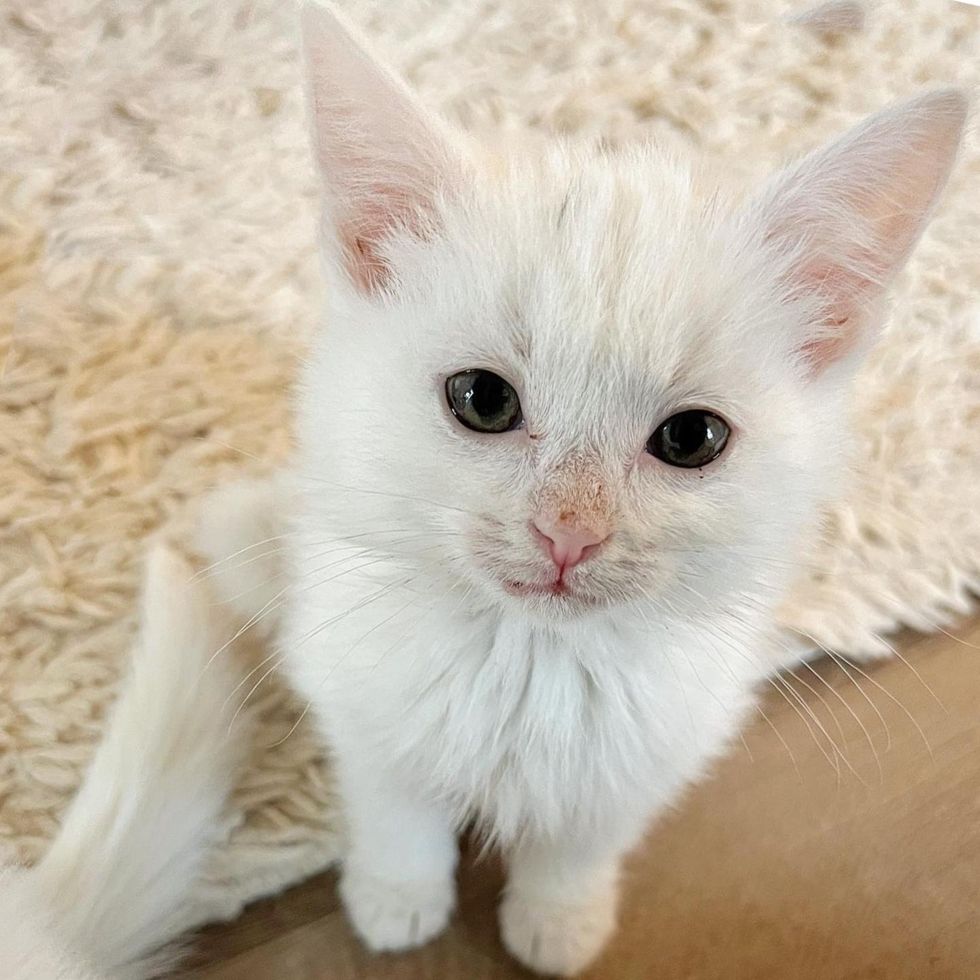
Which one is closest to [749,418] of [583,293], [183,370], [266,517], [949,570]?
[583,293]

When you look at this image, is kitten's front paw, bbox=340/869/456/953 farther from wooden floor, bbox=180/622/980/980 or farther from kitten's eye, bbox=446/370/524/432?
kitten's eye, bbox=446/370/524/432

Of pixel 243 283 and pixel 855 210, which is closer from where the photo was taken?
pixel 855 210

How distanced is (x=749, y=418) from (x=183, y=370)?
0.81 metres

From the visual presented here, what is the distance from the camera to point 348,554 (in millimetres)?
727

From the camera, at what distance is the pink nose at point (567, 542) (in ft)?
1.83

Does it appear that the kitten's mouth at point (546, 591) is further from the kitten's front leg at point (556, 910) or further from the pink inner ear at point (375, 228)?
the kitten's front leg at point (556, 910)

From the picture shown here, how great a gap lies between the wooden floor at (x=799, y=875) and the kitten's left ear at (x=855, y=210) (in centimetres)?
41

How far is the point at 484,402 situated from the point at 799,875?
694 millimetres

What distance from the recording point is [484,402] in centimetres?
61

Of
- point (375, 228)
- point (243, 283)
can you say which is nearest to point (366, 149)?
point (375, 228)

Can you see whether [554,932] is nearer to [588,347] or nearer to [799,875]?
[799,875]

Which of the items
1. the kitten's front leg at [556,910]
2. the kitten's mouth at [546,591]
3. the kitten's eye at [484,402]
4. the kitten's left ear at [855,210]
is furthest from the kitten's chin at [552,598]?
the kitten's front leg at [556,910]

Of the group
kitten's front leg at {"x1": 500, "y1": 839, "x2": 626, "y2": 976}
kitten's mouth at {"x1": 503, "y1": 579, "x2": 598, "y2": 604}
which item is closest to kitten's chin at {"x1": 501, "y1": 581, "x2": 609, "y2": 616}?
kitten's mouth at {"x1": 503, "y1": 579, "x2": 598, "y2": 604}

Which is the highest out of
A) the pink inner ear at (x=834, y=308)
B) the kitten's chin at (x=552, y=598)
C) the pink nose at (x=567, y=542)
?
the pink inner ear at (x=834, y=308)
